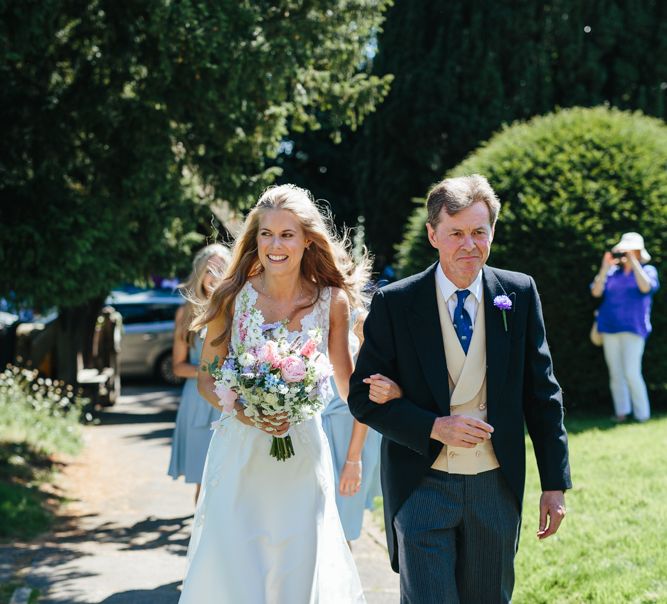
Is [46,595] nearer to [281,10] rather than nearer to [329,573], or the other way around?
[329,573]

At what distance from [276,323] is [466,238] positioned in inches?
45.7

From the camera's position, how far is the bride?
418cm

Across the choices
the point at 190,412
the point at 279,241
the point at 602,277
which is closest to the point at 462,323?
the point at 279,241

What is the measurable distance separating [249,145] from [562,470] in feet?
19.6

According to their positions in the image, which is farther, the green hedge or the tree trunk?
the tree trunk

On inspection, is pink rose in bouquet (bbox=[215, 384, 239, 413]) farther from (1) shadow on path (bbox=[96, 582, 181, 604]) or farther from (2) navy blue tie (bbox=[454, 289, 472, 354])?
(1) shadow on path (bbox=[96, 582, 181, 604])

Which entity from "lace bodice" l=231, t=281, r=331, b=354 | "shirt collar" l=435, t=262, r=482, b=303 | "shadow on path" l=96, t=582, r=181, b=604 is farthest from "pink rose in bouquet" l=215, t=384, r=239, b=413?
"shadow on path" l=96, t=582, r=181, b=604

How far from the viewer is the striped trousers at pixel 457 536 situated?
3.63 meters

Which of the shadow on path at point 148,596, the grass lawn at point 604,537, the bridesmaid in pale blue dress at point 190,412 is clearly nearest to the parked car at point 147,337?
the grass lawn at point 604,537

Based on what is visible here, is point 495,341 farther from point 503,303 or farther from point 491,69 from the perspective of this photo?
point 491,69

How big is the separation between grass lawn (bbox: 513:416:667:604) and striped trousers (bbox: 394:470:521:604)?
1816mm

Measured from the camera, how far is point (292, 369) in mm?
4168

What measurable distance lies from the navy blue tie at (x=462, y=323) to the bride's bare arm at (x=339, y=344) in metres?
1.13

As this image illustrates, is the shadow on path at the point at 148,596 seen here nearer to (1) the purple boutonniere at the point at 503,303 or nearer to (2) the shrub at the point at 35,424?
(1) the purple boutonniere at the point at 503,303
